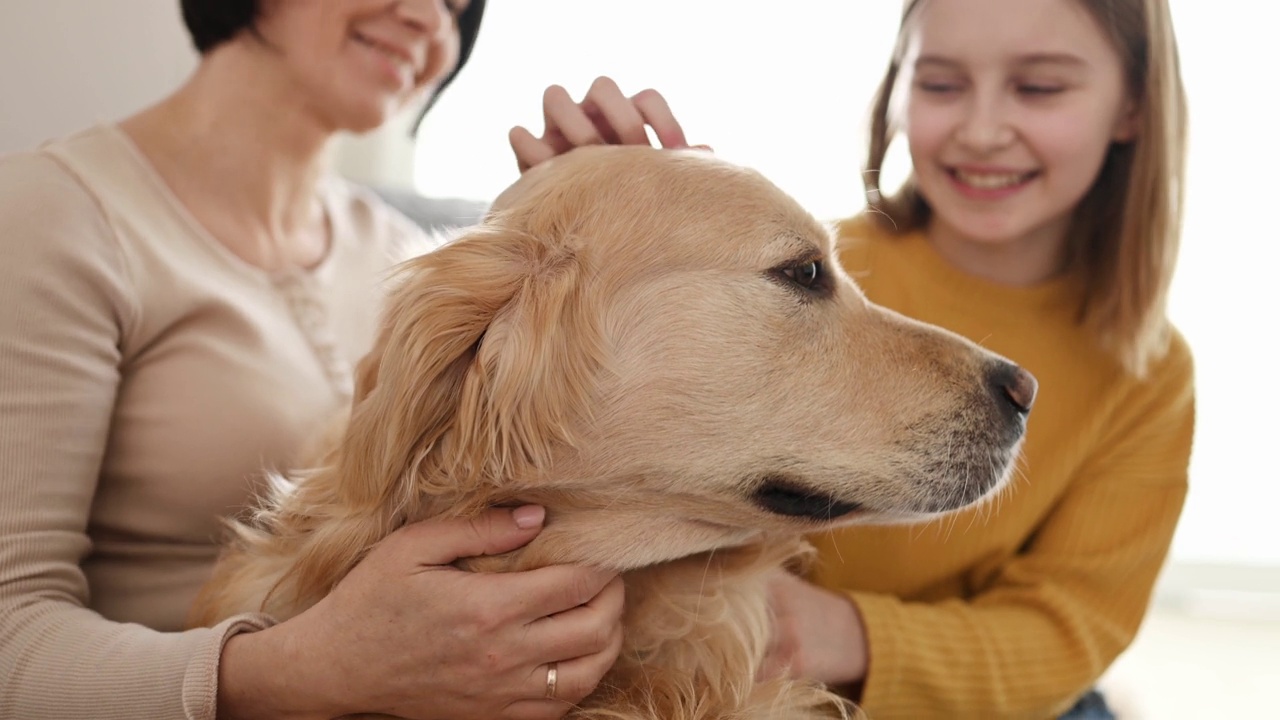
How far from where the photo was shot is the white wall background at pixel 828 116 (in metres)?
2.56

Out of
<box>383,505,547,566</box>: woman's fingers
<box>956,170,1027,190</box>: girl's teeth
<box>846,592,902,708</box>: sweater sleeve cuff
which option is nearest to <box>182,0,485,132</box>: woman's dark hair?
<box>383,505,547,566</box>: woman's fingers

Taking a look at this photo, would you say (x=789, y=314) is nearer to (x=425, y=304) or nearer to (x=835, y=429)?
(x=835, y=429)

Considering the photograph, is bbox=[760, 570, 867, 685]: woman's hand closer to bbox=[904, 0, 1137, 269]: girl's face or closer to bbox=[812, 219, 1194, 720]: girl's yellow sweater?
bbox=[812, 219, 1194, 720]: girl's yellow sweater

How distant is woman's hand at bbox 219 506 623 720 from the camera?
94 cm

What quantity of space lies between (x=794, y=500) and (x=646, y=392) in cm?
18

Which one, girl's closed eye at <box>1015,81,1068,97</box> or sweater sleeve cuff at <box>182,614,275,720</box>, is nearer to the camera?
sweater sleeve cuff at <box>182,614,275,720</box>

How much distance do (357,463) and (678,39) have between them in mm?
1931

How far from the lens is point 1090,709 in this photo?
1490mm

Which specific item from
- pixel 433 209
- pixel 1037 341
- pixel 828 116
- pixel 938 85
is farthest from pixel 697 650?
pixel 828 116

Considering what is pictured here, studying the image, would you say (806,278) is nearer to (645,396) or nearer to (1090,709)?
(645,396)

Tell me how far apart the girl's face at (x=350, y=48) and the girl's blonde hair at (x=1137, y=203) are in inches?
29.2

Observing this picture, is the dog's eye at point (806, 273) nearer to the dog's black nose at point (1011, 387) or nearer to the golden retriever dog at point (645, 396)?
the golden retriever dog at point (645, 396)

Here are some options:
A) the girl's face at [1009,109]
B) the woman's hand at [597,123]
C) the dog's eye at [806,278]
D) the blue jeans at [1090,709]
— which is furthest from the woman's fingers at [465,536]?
the blue jeans at [1090,709]

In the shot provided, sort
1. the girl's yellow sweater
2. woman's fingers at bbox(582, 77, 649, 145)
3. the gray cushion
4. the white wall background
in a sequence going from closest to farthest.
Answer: woman's fingers at bbox(582, 77, 649, 145), the girl's yellow sweater, the gray cushion, the white wall background
